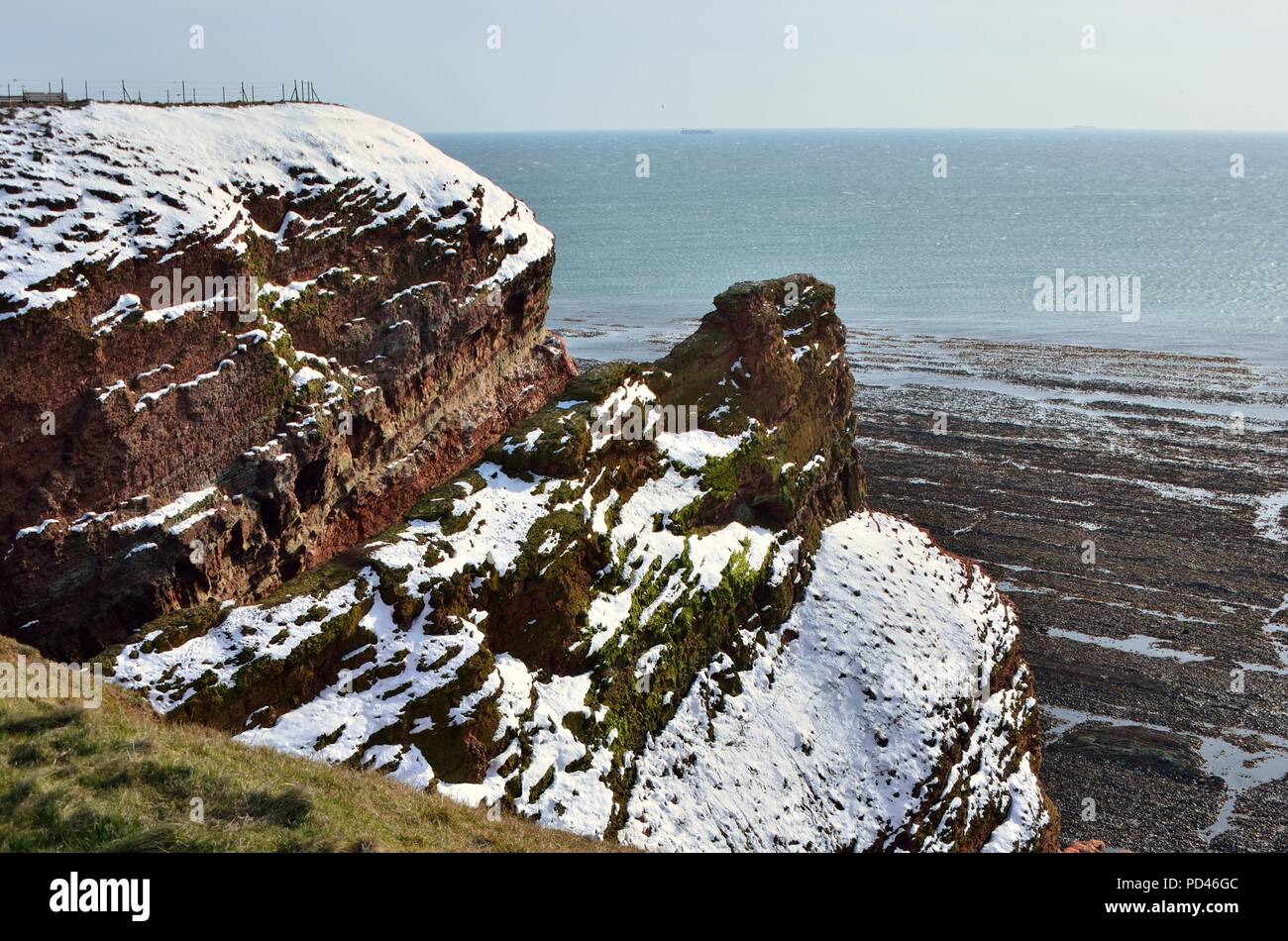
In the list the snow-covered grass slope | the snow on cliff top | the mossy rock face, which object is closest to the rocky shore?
the snow-covered grass slope

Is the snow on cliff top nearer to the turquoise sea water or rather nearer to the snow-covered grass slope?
the snow-covered grass slope

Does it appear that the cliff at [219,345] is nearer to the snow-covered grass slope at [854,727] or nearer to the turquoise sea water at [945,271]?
the snow-covered grass slope at [854,727]

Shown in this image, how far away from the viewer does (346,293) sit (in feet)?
91.9

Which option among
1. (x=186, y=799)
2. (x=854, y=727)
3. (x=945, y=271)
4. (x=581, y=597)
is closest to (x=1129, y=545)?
(x=854, y=727)

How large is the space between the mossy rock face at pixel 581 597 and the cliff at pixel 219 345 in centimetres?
209

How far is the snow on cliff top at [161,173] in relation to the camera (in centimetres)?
2189

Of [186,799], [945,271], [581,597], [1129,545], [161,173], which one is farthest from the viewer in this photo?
[945,271]

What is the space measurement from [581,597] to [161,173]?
1341cm

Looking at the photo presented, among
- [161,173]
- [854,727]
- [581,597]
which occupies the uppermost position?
[161,173]

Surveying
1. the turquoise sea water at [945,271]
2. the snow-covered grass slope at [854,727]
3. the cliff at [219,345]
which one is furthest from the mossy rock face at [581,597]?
the turquoise sea water at [945,271]

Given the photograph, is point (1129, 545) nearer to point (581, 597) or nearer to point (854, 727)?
point (854, 727)

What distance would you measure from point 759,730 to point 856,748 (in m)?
2.82

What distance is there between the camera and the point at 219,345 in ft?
80.4

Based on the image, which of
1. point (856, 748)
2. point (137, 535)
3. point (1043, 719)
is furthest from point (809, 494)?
point (137, 535)
